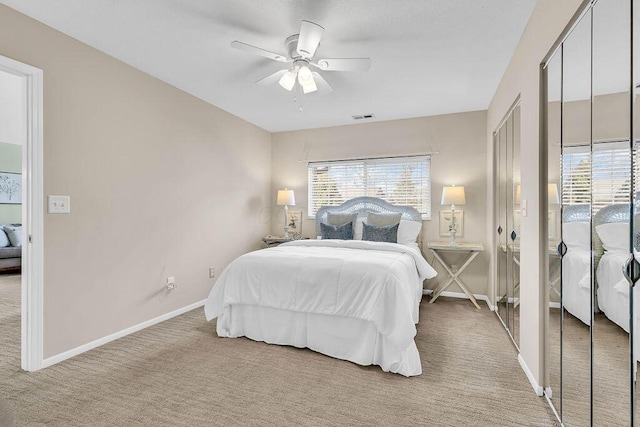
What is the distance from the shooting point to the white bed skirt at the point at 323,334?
2.25m

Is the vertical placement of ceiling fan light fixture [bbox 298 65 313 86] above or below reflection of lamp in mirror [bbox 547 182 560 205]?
above

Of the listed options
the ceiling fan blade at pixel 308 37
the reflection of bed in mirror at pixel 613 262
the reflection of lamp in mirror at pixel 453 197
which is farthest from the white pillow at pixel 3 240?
the reflection of bed in mirror at pixel 613 262

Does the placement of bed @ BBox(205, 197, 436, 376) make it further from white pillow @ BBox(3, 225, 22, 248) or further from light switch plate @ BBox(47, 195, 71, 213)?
white pillow @ BBox(3, 225, 22, 248)

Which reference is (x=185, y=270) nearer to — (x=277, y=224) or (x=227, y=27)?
(x=277, y=224)

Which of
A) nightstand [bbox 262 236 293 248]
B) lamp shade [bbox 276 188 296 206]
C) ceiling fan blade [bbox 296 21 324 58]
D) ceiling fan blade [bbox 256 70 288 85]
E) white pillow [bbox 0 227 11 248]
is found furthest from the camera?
white pillow [bbox 0 227 11 248]

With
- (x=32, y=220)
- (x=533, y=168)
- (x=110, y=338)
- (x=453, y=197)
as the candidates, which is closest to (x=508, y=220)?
(x=533, y=168)

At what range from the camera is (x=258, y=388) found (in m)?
2.05

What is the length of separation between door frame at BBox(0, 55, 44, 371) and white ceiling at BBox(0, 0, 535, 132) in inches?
21.2

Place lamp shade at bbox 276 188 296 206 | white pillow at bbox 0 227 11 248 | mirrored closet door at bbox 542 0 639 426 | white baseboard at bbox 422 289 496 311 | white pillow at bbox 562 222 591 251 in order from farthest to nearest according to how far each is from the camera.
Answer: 1. white pillow at bbox 0 227 11 248
2. lamp shade at bbox 276 188 296 206
3. white baseboard at bbox 422 289 496 311
4. white pillow at bbox 562 222 591 251
5. mirrored closet door at bbox 542 0 639 426

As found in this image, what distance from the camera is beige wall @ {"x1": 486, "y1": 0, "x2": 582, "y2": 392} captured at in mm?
1899

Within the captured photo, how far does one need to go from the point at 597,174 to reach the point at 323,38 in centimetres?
197

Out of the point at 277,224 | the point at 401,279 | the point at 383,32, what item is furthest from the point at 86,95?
the point at 277,224

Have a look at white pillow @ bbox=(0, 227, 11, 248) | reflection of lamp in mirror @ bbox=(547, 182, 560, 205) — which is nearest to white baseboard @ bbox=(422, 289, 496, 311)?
reflection of lamp in mirror @ bbox=(547, 182, 560, 205)

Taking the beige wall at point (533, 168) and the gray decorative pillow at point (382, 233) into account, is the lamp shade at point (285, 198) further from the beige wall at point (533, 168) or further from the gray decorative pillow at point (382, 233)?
the beige wall at point (533, 168)
